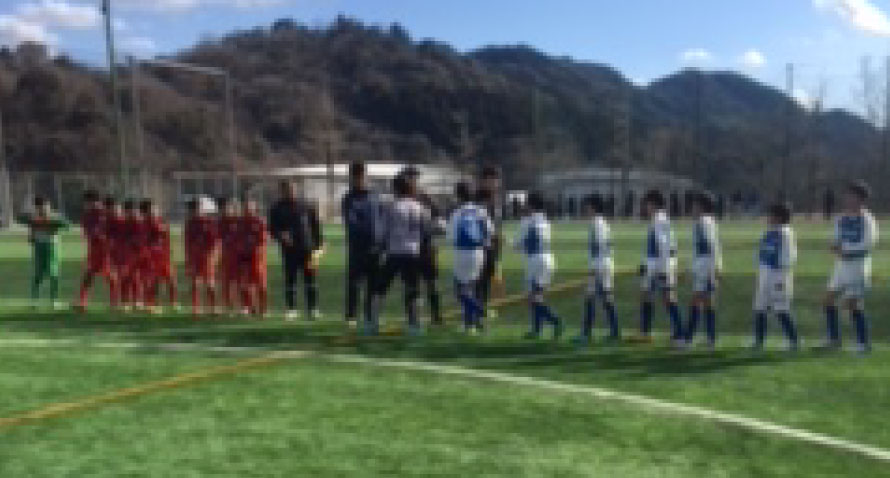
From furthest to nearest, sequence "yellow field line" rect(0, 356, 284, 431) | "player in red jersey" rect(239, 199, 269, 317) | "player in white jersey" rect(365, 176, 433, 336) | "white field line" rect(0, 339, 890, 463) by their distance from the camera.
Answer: "player in red jersey" rect(239, 199, 269, 317) → "player in white jersey" rect(365, 176, 433, 336) → "yellow field line" rect(0, 356, 284, 431) → "white field line" rect(0, 339, 890, 463)

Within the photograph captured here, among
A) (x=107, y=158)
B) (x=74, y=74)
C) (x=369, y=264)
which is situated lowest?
(x=369, y=264)

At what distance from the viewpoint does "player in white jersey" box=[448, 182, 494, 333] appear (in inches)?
558

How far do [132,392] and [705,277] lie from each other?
6742mm

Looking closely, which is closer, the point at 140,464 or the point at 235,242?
the point at 140,464

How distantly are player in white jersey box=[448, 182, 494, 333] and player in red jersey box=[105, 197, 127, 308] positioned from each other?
21.1 ft

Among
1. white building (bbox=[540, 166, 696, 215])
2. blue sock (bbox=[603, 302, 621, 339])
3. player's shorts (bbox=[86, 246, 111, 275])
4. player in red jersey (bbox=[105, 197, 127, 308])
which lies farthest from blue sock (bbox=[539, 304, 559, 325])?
white building (bbox=[540, 166, 696, 215])

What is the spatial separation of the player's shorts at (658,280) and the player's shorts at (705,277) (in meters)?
0.33

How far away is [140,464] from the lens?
7812 mm

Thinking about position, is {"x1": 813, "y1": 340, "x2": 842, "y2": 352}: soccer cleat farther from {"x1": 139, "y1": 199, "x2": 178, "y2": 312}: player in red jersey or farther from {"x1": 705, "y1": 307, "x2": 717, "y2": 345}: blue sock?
{"x1": 139, "y1": 199, "x2": 178, "y2": 312}: player in red jersey

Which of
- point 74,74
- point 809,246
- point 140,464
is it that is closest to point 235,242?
point 140,464

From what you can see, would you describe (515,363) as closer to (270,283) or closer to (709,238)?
(709,238)

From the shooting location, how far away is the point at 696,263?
13094 millimetres

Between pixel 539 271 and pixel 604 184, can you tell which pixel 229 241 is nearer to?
pixel 539 271

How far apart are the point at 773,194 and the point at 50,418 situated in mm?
81872
